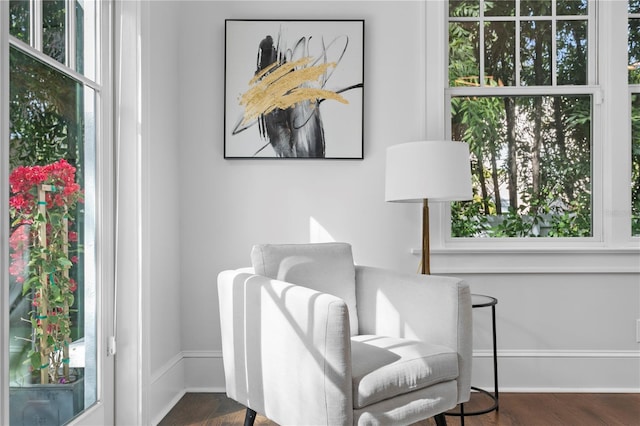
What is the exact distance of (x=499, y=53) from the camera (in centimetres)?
284

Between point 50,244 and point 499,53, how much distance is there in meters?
2.45

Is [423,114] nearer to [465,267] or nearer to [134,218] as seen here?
[465,267]

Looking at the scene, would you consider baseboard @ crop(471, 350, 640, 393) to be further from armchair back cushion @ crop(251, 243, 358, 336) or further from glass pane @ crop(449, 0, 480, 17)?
glass pane @ crop(449, 0, 480, 17)

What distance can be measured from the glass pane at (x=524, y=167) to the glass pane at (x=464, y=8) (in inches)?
19.1

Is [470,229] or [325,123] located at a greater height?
[325,123]

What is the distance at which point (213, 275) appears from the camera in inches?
109

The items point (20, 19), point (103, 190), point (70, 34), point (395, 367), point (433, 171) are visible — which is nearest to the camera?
point (20, 19)

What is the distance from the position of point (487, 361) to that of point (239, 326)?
1491 mm

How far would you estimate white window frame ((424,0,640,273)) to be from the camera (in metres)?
2.71

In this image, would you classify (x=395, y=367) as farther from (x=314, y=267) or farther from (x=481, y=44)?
(x=481, y=44)

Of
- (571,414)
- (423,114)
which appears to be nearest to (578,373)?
(571,414)

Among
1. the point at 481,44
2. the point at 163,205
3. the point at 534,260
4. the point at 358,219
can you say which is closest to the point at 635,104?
the point at 481,44

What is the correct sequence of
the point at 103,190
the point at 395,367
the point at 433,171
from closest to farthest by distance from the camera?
the point at 395,367, the point at 103,190, the point at 433,171

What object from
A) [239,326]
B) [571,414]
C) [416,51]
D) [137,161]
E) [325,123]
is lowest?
[571,414]
